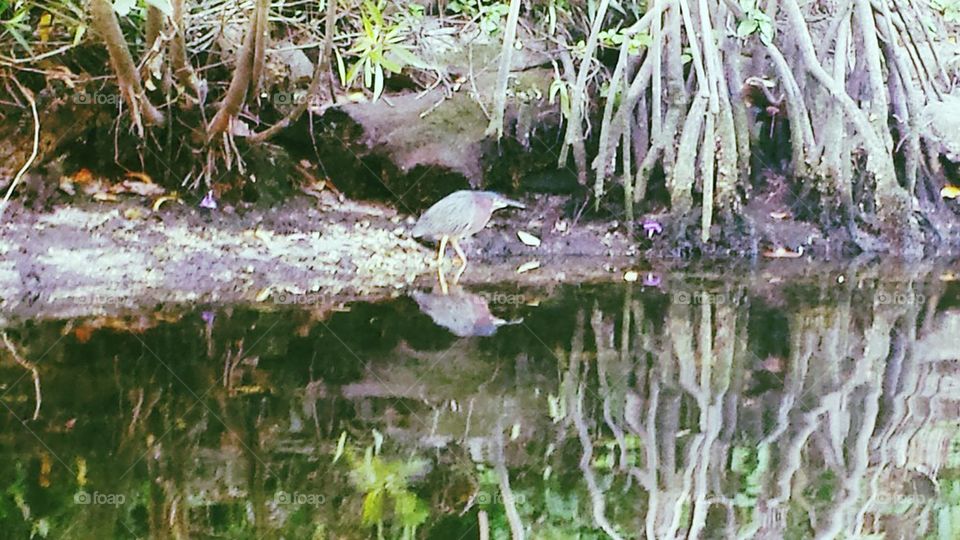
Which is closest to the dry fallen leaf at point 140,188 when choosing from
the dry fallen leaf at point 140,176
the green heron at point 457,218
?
the dry fallen leaf at point 140,176

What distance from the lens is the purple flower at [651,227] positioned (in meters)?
4.92

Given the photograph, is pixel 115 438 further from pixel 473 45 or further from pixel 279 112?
pixel 473 45

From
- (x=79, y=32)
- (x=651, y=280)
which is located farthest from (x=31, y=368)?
(x=651, y=280)

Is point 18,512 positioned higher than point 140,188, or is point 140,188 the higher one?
point 140,188

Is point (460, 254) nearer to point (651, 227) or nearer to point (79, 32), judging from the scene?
point (651, 227)

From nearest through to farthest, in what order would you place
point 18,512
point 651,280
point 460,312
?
1. point 18,512
2. point 460,312
3. point 651,280

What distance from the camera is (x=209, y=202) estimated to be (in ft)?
15.3

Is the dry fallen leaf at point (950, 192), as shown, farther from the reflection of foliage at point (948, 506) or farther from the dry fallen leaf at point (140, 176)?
the dry fallen leaf at point (140, 176)

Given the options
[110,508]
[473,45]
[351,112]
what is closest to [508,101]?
[473,45]

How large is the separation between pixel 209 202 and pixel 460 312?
1.69m

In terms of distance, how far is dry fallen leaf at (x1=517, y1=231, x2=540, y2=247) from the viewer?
4863mm

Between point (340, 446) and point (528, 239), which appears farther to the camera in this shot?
point (528, 239)

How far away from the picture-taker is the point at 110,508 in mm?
1732

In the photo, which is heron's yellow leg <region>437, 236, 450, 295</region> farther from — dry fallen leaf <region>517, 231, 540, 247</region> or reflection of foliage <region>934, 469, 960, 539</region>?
reflection of foliage <region>934, 469, 960, 539</region>
